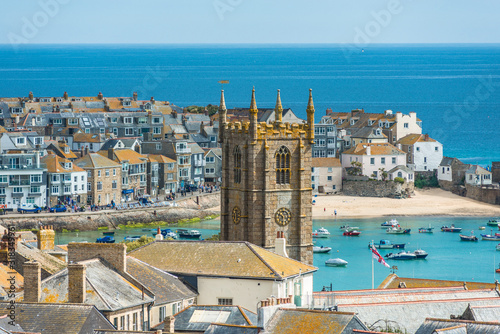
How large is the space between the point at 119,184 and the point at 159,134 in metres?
26.0

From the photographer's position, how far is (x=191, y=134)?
149m

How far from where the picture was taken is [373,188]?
458 ft

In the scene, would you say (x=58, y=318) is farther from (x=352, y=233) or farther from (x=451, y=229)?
(x=451, y=229)

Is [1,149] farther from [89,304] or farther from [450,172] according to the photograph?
[89,304]

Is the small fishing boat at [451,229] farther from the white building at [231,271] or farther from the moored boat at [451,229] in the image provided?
the white building at [231,271]

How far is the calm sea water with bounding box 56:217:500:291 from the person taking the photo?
9365cm

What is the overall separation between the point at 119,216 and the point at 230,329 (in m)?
85.1

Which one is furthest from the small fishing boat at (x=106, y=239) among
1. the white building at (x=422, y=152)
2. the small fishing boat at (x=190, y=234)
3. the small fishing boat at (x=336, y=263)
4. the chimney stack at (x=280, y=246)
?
the white building at (x=422, y=152)

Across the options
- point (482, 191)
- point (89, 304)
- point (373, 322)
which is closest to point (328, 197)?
point (482, 191)

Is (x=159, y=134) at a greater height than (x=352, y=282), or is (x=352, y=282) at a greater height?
(x=159, y=134)

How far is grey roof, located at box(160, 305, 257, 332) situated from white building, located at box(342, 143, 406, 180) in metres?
102

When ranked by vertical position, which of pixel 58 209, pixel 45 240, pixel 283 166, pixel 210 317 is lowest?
pixel 58 209

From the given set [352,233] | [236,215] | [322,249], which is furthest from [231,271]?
[352,233]

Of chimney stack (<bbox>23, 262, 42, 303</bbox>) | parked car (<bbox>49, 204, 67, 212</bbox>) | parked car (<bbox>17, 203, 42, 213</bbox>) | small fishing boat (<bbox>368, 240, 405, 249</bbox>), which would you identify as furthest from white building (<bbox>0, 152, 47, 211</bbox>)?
chimney stack (<bbox>23, 262, 42, 303</bbox>)
